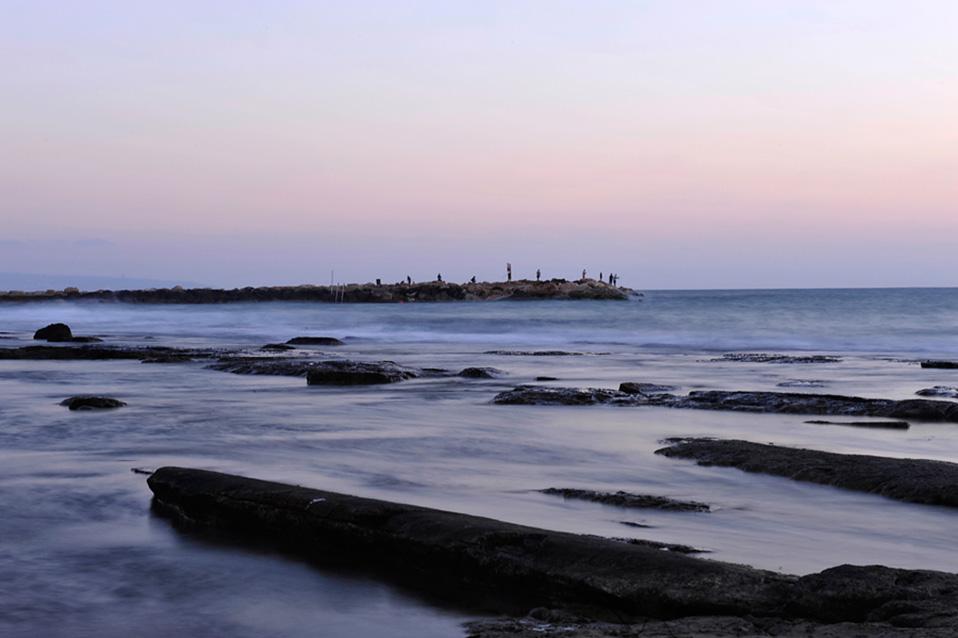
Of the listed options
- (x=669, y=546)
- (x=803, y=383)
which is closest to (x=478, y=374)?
(x=803, y=383)

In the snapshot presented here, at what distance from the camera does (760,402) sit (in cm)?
1582

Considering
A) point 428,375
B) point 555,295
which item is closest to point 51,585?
point 428,375

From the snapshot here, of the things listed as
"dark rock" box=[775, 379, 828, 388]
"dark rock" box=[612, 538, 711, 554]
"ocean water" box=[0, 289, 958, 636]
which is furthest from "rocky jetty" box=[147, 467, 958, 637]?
"dark rock" box=[775, 379, 828, 388]

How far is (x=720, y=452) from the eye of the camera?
1065cm

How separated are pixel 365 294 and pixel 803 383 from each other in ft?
294

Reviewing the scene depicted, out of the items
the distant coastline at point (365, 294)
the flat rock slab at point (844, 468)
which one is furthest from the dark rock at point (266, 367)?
the distant coastline at point (365, 294)

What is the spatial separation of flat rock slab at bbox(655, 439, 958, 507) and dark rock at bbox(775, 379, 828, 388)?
10.1 m

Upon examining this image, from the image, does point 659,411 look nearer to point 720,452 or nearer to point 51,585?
point 720,452

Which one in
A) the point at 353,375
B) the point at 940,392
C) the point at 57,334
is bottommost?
the point at 940,392

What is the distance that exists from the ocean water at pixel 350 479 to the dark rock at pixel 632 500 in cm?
21

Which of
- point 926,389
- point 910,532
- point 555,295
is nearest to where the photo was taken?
point 910,532

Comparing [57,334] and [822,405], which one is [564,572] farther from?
[57,334]

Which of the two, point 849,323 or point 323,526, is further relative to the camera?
point 849,323

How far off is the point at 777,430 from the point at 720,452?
3.03m
